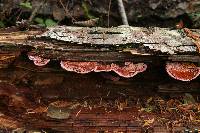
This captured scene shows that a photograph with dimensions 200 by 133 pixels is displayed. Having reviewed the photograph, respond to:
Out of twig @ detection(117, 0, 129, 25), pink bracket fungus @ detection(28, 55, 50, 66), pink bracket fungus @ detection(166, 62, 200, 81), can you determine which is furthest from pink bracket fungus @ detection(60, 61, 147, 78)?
twig @ detection(117, 0, 129, 25)

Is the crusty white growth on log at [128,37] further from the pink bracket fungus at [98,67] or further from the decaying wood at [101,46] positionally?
the pink bracket fungus at [98,67]

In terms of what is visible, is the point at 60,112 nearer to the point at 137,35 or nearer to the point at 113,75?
the point at 113,75

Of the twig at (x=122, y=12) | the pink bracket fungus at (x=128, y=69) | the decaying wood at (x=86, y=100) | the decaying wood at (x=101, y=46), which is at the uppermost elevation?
the twig at (x=122, y=12)

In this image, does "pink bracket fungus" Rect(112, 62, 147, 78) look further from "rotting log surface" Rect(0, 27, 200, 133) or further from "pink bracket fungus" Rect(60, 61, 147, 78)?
"rotting log surface" Rect(0, 27, 200, 133)

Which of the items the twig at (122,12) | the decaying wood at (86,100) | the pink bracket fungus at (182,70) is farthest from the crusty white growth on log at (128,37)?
the twig at (122,12)

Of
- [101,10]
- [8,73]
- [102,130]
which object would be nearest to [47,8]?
[101,10]
